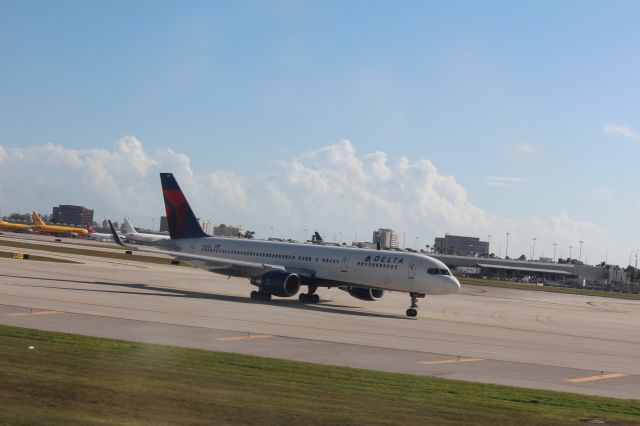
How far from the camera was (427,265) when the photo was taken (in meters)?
43.2

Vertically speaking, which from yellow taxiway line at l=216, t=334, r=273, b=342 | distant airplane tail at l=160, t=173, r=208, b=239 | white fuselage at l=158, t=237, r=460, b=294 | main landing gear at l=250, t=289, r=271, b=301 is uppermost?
distant airplane tail at l=160, t=173, r=208, b=239

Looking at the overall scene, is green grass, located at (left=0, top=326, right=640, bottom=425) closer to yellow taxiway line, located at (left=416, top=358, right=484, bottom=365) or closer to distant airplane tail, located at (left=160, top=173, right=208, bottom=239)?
yellow taxiway line, located at (left=416, top=358, right=484, bottom=365)

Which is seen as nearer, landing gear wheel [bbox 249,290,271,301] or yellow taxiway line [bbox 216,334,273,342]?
yellow taxiway line [bbox 216,334,273,342]

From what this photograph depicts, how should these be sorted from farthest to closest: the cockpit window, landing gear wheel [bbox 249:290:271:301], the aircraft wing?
the aircraft wing < landing gear wheel [bbox 249:290:271:301] < the cockpit window

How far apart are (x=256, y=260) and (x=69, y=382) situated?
119ft

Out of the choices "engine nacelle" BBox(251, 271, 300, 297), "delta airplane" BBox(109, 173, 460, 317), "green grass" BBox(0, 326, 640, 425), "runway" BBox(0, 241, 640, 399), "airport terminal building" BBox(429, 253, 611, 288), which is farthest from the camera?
"airport terminal building" BBox(429, 253, 611, 288)

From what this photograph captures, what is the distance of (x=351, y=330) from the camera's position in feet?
105

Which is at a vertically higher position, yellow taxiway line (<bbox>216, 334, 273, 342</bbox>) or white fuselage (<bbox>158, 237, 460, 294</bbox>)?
white fuselage (<bbox>158, 237, 460, 294</bbox>)

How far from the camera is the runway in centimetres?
2356

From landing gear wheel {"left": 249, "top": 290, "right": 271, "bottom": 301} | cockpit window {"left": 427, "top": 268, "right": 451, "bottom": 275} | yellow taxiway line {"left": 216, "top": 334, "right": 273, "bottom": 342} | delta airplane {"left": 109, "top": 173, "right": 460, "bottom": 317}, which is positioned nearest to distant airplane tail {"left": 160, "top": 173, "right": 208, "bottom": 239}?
delta airplane {"left": 109, "top": 173, "right": 460, "bottom": 317}

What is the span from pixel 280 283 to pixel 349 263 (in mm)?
4203

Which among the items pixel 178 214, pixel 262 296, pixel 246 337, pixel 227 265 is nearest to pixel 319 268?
pixel 262 296

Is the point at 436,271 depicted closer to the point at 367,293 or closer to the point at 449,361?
the point at 367,293

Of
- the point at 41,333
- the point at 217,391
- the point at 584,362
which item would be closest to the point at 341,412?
the point at 217,391
